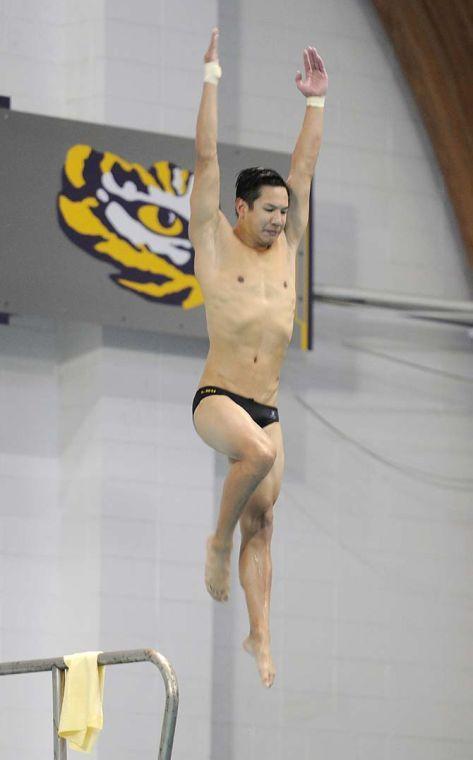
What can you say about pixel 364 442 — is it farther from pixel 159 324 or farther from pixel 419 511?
pixel 159 324

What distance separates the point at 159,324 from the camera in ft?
30.1

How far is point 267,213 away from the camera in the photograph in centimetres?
616

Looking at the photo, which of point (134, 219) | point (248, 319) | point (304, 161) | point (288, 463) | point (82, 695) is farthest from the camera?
point (288, 463)

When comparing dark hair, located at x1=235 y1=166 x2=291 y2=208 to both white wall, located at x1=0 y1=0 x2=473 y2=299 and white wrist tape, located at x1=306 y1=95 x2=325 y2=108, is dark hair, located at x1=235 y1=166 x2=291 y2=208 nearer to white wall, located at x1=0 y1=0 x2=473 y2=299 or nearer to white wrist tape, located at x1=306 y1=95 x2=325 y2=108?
white wrist tape, located at x1=306 y1=95 x2=325 y2=108

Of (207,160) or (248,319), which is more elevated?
(207,160)

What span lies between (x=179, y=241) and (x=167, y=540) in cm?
164

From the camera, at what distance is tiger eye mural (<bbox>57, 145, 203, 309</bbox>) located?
9062mm

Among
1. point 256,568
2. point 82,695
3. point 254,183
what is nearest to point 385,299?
point 256,568

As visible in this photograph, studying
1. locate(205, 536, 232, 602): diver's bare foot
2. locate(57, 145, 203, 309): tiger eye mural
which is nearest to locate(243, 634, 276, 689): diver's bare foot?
locate(205, 536, 232, 602): diver's bare foot

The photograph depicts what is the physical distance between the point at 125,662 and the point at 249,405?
1109 millimetres

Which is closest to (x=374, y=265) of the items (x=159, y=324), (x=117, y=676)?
(x=159, y=324)

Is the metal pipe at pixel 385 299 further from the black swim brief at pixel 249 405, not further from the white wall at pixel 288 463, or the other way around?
the black swim brief at pixel 249 405

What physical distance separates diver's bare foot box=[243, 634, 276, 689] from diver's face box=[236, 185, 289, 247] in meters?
1.50

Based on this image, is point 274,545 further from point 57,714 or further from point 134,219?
point 57,714
